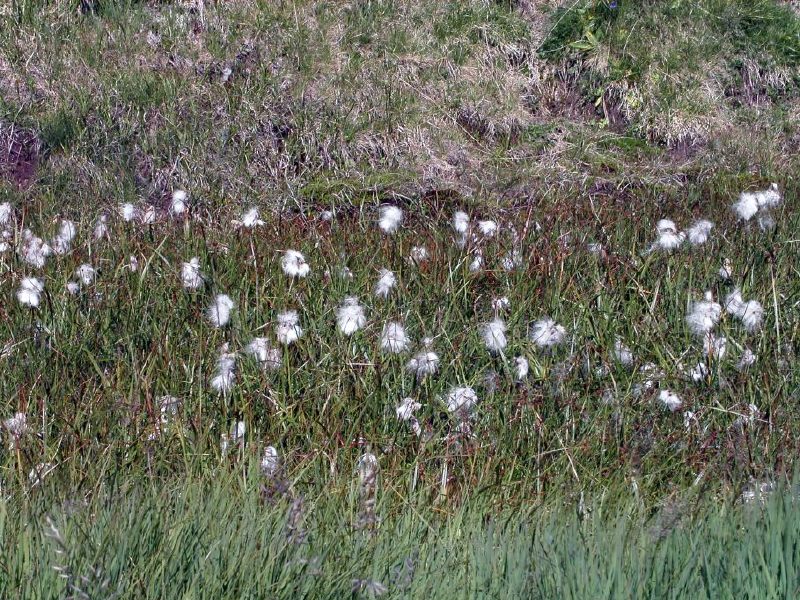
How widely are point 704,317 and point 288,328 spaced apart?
1.46 m

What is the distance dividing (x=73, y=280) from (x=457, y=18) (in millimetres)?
3982

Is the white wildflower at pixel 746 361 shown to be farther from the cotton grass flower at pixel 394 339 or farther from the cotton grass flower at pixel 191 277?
the cotton grass flower at pixel 191 277

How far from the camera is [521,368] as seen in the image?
3387mm

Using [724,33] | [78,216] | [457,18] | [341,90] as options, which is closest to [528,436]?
[78,216]

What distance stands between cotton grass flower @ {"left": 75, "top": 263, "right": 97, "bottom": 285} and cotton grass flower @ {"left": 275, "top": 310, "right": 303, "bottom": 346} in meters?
0.85

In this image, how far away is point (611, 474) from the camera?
301 cm

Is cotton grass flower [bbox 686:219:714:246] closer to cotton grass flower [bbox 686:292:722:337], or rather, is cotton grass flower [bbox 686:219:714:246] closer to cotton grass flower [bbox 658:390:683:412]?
cotton grass flower [bbox 686:292:722:337]

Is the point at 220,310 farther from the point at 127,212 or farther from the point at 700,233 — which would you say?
the point at 700,233

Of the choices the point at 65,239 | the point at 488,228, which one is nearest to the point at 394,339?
the point at 488,228

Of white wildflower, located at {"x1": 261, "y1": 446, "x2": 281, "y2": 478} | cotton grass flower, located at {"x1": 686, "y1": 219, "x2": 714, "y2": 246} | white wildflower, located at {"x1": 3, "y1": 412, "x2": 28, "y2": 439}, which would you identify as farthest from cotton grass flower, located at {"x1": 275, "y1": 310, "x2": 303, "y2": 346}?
cotton grass flower, located at {"x1": 686, "y1": 219, "x2": 714, "y2": 246}

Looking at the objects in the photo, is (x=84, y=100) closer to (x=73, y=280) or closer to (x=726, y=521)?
(x=73, y=280)

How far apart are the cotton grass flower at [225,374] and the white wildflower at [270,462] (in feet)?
1.20

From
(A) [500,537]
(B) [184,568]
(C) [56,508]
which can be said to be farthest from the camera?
(A) [500,537]

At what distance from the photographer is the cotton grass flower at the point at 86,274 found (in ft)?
12.9
